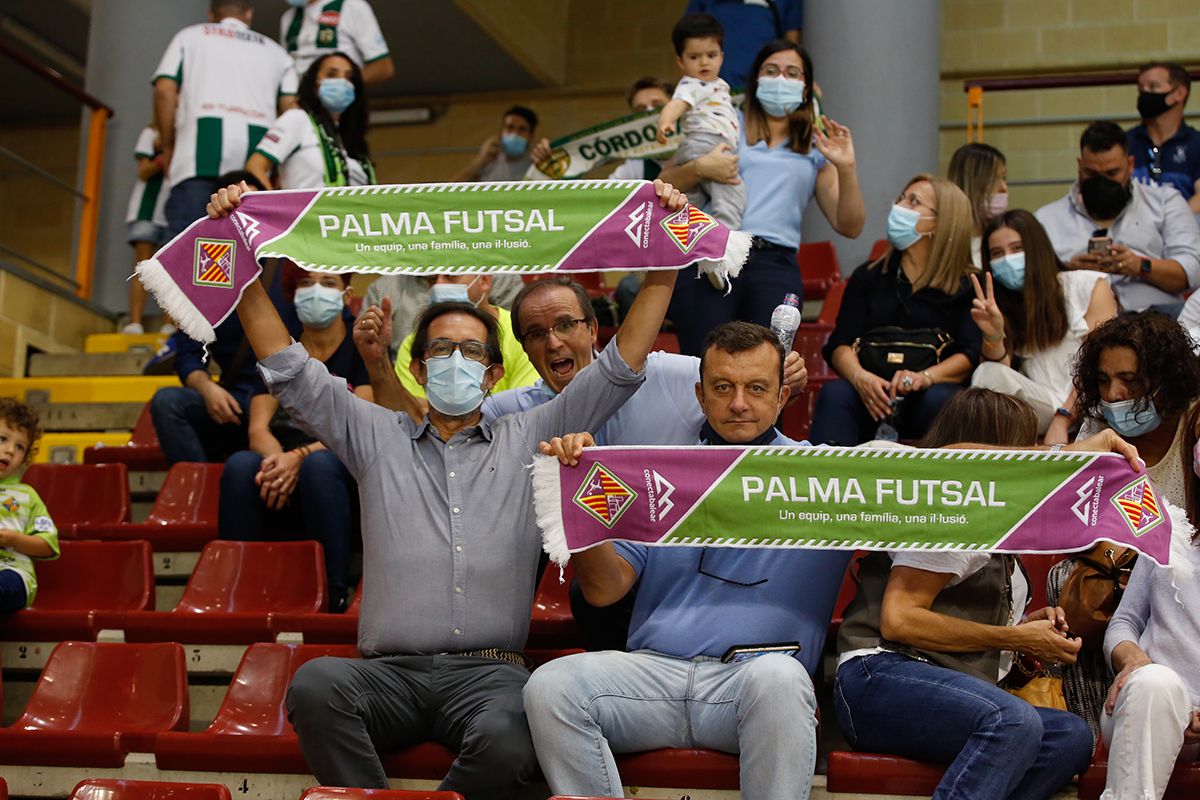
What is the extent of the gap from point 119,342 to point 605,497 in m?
5.04

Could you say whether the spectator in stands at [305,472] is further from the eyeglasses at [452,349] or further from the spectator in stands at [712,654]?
the spectator in stands at [712,654]

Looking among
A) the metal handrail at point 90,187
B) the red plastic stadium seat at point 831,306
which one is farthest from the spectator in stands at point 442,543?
the metal handrail at point 90,187

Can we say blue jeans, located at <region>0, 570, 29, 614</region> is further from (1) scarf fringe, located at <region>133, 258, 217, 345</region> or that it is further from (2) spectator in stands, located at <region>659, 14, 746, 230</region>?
(2) spectator in stands, located at <region>659, 14, 746, 230</region>

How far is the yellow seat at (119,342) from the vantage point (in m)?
7.77

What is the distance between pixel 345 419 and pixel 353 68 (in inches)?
125

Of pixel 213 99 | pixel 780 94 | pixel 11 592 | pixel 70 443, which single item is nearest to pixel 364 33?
pixel 213 99

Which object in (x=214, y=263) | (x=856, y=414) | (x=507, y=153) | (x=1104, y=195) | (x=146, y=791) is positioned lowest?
(x=146, y=791)

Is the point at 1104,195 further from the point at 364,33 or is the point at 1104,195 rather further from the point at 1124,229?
the point at 364,33

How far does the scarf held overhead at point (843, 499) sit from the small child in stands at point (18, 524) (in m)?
1.94

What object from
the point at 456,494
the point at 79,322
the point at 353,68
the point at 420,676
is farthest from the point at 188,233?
the point at 79,322

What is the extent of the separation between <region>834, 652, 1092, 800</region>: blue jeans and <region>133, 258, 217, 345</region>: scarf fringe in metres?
1.78

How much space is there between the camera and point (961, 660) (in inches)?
135

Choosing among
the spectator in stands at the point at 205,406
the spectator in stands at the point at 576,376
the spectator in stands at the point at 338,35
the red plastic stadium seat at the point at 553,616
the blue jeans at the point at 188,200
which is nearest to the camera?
the spectator in stands at the point at 576,376

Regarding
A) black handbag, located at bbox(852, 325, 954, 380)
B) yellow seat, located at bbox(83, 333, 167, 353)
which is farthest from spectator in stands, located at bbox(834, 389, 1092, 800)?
yellow seat, located at bbox(83, 333, 167, 353)
